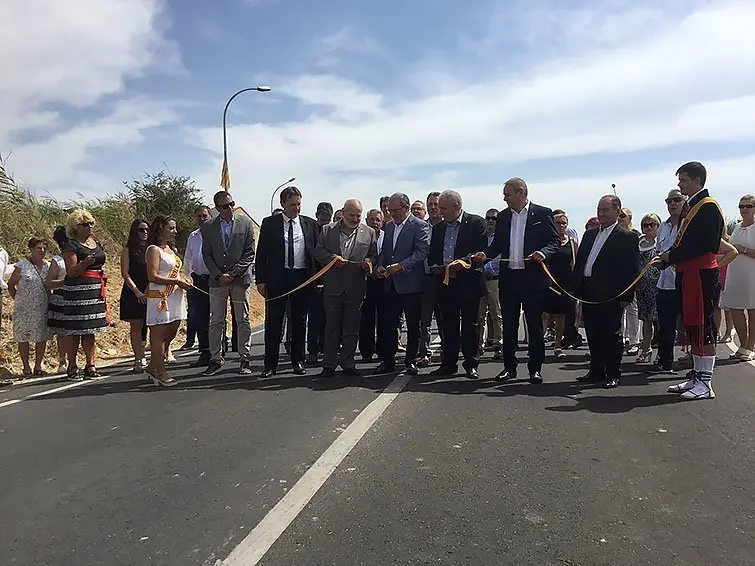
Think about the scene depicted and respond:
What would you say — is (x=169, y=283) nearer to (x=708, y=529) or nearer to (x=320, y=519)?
(x=320, y=519)

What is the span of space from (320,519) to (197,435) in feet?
7.06

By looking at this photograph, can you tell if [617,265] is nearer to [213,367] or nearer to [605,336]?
[605,336]

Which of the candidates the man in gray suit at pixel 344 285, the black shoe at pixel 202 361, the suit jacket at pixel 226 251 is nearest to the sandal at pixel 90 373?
the black shoe at pixel 202 361

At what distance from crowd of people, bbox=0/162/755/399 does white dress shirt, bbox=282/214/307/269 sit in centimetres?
1

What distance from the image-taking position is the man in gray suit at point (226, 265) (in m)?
8.81

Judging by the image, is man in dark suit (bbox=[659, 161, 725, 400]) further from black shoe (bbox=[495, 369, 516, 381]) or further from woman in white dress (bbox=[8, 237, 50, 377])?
woman in white dress (bbox=[8, 237, 50, 377])

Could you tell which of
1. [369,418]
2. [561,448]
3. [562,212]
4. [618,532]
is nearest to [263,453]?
[369,418]

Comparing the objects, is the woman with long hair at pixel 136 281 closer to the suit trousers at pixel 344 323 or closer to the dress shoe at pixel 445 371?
the suit trousers at pixel 344 323

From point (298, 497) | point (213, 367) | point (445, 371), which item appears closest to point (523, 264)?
point (445, 371)

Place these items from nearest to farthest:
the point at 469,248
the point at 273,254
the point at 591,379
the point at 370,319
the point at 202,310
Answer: the point at 591,379
the point at 469,248
the point at 273,254
the point at 202,310
the point at 370,319

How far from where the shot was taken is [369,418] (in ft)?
19.9

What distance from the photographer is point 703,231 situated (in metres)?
6.73

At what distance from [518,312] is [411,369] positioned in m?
1.49

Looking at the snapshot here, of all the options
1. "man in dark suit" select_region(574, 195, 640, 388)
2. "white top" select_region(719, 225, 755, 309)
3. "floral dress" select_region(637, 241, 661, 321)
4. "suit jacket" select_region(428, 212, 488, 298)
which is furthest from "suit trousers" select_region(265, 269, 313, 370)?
"white top" select_region(719, 225, 755, 309)
